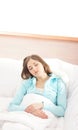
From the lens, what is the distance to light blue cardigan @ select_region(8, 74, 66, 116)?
180 cm

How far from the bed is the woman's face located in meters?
0.13

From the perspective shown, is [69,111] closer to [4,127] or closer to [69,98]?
[69,98]

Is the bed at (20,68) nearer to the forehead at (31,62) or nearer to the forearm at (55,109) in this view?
the forearm at (55,109)

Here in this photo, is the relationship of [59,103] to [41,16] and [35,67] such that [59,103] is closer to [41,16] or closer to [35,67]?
[35,67]

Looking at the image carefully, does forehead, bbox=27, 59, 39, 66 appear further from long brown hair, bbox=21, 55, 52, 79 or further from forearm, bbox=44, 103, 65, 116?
forearm, bbox=44, 103, 65, 116

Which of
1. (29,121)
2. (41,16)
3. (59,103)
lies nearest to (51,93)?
(59,103)

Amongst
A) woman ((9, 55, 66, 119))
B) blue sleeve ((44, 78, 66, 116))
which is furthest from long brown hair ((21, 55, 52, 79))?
blue sleeve ((44, 78, 66, 116))

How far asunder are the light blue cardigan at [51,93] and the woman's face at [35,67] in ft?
0.21

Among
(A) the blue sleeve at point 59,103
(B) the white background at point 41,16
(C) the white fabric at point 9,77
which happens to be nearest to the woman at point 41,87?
(A) the blue sleeve at point 59,103

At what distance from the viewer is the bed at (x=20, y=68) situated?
161cm

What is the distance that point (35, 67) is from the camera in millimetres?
1894

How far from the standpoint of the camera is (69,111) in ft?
5.58

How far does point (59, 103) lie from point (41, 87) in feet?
0.55

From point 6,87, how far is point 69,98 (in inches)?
21.2
